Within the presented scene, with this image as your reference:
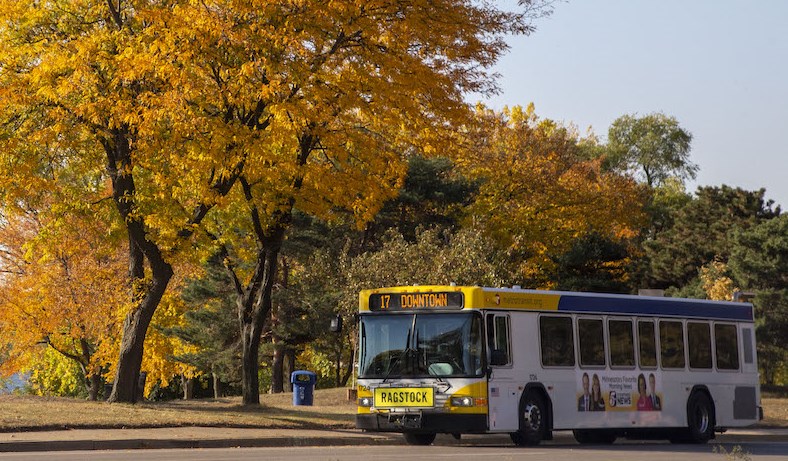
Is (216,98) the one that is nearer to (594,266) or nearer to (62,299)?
(62,299)

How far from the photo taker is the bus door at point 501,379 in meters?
22.3

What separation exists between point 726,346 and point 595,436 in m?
4.17

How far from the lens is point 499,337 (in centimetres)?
2302

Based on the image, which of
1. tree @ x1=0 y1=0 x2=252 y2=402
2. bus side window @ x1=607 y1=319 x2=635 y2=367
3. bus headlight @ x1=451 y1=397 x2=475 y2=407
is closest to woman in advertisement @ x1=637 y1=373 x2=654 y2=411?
bus side window @ x1=607 y1=319 x2=635 y2=367

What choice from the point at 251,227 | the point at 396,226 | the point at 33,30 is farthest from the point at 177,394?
the point at 33,30

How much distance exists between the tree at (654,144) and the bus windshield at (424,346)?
74455mm

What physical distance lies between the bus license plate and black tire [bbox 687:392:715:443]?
7641mm

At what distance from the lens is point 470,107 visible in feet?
93.9

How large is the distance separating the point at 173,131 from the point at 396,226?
26.2m

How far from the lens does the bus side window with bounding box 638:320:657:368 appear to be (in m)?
26.2

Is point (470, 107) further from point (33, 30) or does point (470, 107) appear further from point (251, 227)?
point (33, 30)

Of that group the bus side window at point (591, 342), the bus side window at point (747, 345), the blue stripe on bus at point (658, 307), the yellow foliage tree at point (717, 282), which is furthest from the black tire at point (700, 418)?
the yellow foliage tree at point (717, 282)

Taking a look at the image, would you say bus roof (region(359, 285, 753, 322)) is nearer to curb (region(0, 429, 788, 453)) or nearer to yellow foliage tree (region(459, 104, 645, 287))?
curb (region(0, 429, 788, 453))

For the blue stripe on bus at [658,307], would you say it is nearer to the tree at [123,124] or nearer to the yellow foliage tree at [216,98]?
the yellow foliage tree at [216,98]
